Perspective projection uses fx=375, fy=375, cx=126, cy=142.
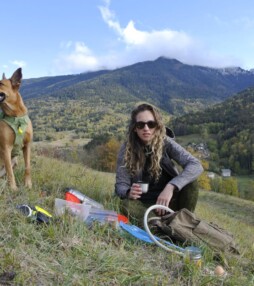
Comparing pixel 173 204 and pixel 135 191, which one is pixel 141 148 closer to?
pixel 135 191

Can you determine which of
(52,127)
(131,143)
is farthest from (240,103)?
(131,143)

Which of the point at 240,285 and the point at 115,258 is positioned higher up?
the point at 115,258

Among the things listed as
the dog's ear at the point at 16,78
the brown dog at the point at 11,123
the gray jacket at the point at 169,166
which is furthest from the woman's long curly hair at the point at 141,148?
the dog's ear at the point at 16,78

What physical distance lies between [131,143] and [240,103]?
153 meters

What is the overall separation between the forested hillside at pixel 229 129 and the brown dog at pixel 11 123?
320ft

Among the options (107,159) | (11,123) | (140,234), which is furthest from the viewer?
(107,159)

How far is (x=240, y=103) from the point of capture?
150375 millimetres

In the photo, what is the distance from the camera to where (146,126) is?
468 centimetres

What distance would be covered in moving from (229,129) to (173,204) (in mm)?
119126

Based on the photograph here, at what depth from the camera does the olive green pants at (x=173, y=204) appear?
4508 millimetres

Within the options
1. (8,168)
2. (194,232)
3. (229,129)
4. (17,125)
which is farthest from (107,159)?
(229,129)

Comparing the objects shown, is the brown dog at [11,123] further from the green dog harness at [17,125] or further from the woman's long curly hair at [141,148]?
the woman's long curly hair at [141,148]

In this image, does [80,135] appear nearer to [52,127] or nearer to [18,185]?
[52,127]

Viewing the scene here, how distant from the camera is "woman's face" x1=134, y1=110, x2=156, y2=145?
468 centimetres
